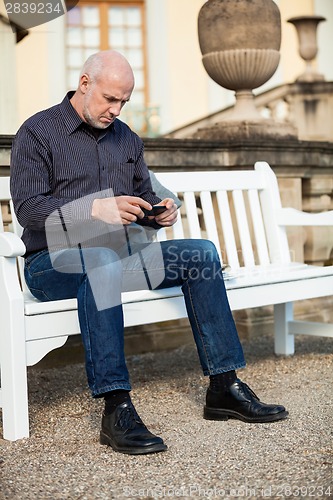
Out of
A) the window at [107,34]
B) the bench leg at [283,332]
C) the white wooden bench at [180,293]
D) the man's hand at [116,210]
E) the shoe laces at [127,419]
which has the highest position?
the window at [107,34]

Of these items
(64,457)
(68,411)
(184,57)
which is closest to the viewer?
(64,457)

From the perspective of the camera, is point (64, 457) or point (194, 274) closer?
point (64, 457)

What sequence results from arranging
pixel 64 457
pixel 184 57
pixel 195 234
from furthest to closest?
pixel 184 57, pixel 195 234, pixel 64 457

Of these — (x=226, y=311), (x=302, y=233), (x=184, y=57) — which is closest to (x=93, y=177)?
(x=226, y=311)

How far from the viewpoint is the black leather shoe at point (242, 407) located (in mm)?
3045

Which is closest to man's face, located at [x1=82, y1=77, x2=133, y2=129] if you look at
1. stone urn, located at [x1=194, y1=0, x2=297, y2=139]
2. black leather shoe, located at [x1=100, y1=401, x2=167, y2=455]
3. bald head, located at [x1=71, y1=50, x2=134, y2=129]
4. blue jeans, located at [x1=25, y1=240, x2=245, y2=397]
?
bald head, located at [x1=71, y1=50, x2=134, y2=129]

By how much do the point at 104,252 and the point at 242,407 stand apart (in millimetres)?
686

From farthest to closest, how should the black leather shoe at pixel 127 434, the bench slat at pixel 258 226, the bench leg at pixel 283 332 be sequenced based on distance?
1. the bench leg at pixel 283 332
2. the bench slat at pixel 258 226
3. the black leather shoe at pixel 127 434

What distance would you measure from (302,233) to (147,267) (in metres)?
1.87

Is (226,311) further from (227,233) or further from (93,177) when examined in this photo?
(227,233)

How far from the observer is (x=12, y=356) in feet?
9.58

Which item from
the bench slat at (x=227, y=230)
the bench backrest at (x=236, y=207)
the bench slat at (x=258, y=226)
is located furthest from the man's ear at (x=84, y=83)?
the bench slat at (x=258, y=226)

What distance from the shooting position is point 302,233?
4879 mm

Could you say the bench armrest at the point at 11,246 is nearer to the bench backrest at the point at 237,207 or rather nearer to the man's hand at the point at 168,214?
the man's hand at the point at 168,214
